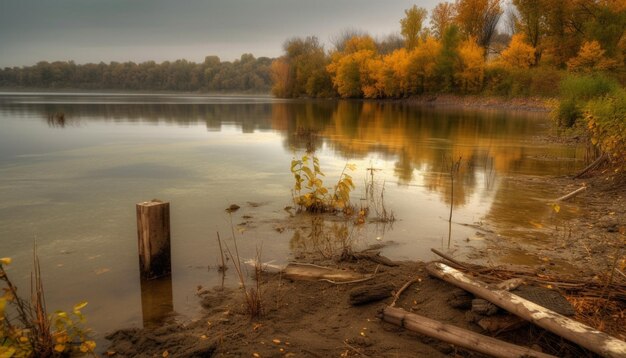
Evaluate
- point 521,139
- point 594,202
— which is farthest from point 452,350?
point 521,139

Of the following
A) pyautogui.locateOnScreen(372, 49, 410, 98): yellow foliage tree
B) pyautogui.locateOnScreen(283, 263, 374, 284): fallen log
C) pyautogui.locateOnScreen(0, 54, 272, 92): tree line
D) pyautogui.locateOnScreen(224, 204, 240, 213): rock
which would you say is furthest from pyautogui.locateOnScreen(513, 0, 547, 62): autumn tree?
pyautogui.locateOnScreen(0, 54, 272, 92): tree line

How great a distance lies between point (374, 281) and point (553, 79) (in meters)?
52.0

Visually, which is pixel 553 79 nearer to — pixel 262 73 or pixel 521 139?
pixel 521 139

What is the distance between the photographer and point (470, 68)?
5581 centimetres

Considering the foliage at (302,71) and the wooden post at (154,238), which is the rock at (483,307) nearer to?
the wooden post at (154,238)

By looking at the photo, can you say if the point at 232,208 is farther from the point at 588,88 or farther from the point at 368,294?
the point at 588,88

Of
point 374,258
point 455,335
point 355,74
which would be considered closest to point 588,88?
point 374,258

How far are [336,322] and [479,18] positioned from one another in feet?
223

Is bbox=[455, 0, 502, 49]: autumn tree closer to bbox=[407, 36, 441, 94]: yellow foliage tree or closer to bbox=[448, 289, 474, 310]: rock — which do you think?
bbox=[407, 36, 441, 94]: yellow foliage tree

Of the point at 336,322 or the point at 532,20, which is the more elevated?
the point at 532,20

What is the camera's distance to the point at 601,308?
4.10 m

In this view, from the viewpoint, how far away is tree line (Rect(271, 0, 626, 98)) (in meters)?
48.4

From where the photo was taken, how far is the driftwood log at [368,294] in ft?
15.0

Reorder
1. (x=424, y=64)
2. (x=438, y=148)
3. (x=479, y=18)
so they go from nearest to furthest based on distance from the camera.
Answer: (x=438, y=148) < (x=424, y=64) < (x=479, y=18)
